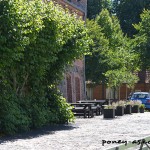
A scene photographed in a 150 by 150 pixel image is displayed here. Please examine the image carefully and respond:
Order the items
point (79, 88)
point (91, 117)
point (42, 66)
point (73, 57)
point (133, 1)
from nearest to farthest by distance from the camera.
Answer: point (42, 66), point (73, 57), point (91, 117), point (79, 88), point (133, 1)

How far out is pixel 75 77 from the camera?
123 feet

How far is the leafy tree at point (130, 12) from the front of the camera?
2554 inches

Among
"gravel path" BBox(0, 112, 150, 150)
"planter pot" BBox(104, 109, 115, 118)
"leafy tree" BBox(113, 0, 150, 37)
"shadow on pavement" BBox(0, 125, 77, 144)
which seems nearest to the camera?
"gravel path" BBox(0, 112, 150, 150)

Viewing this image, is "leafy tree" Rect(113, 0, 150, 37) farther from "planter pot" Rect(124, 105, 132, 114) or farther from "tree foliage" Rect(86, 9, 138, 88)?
"planter pot" Rect(124, 105, 132, 114)

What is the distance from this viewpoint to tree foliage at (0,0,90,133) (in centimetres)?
1628

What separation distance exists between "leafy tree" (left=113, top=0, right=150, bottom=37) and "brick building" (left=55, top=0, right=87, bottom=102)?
80.9 feet

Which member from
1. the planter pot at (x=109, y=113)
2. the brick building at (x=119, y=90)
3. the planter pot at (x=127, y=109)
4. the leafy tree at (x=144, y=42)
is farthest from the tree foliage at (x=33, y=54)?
the brick building at (x=119, y=90)

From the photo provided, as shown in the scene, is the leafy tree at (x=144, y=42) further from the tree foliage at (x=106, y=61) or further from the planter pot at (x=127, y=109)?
the planter pot at (x=127, y=109)

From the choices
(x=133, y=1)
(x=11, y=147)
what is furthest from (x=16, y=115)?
(x=133, y=1)

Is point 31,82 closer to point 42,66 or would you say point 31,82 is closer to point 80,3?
point 42,66

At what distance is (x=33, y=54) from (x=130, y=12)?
4974 cm

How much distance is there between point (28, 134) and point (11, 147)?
358 cm

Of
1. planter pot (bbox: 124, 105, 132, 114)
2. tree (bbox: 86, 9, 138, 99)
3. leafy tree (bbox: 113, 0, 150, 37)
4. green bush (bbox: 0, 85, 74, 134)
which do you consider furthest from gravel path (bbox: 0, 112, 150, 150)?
leafy tree (bbox: 113, 0, 150, 37)

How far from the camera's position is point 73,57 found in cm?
2041
